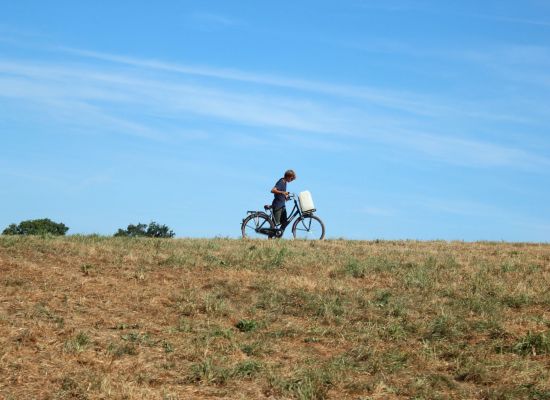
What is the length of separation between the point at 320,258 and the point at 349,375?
26.1 feet

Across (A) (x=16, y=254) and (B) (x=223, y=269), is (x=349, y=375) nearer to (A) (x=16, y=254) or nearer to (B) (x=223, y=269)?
(B) (x=223, y=269)

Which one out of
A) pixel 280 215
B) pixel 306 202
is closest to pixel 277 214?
pixel 280 215

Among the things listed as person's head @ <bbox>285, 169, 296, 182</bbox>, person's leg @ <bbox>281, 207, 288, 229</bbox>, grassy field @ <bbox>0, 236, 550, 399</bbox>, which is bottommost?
grassy field @ <bbox>0, 236, 550, 399</bbox>

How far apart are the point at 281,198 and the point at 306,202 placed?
34.0 inches

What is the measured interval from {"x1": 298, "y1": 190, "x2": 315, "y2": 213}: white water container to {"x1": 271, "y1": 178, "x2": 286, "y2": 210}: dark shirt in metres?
0.58

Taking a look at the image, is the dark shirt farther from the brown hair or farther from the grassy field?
the grassy field

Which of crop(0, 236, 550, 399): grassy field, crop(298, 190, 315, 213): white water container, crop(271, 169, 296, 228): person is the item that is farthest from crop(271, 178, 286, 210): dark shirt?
crop(0, 236, 550, 399): grassy field

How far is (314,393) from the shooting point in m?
10.2

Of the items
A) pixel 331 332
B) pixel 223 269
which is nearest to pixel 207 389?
pixel 331 332

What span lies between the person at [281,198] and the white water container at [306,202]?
20.7 inches

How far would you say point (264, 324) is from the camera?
1327 cm

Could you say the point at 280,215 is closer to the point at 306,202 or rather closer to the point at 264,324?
the point at 306,202

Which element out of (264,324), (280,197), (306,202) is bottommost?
(264,324)

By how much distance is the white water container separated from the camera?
1006 inches
